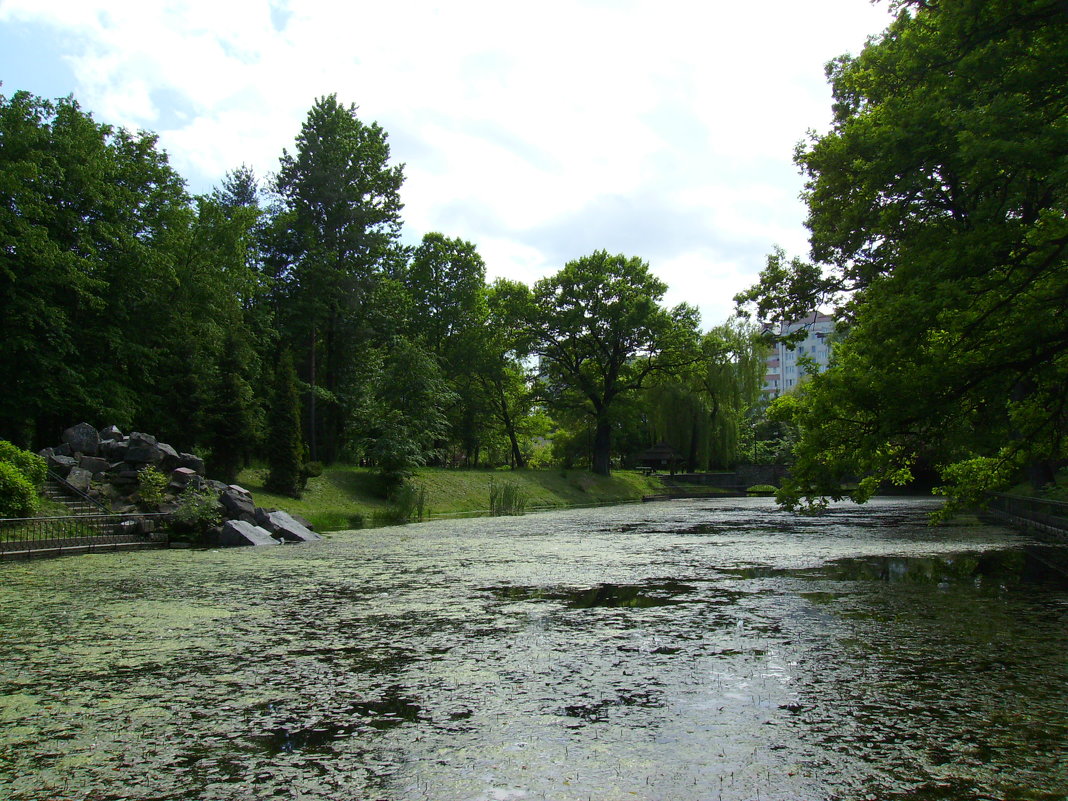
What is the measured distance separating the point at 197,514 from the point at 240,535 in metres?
1.34

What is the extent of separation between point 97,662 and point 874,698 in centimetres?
525

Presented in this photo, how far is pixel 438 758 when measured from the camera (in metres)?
3.58

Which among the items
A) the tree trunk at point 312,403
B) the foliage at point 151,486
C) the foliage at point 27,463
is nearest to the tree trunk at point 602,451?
the tree trunk at point 312,403

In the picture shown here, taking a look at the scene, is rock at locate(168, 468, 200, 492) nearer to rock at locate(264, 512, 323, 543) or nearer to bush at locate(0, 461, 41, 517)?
rock at locate(264, 512, 323, 543)

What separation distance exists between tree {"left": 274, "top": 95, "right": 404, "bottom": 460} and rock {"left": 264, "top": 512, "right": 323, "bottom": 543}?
15.6 m

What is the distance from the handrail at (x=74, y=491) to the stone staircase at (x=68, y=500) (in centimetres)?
2

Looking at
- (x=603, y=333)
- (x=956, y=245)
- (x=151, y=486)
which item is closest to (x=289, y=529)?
(x=151, y=486)

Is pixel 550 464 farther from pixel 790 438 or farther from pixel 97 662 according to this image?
pixel 97 662

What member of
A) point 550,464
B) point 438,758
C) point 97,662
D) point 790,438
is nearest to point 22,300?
point 97,662

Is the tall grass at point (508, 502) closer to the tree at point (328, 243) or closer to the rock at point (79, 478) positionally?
the tree at point (328, 243)

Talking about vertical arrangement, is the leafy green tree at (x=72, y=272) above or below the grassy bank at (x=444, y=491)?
above

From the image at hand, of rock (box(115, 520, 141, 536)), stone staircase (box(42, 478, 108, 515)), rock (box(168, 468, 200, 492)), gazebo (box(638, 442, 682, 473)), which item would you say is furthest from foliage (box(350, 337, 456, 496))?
gazebo (box(638, 442, 682, 473))

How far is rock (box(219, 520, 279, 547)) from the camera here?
1576cm

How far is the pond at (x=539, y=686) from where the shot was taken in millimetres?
3367
